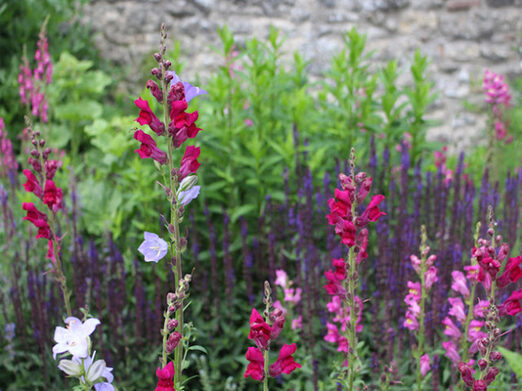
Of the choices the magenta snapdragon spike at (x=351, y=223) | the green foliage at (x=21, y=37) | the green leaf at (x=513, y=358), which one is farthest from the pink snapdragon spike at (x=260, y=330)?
the green foliage at (x=21, y=37)

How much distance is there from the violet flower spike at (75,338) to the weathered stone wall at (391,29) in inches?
209

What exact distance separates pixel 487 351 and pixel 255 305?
1.58 metres

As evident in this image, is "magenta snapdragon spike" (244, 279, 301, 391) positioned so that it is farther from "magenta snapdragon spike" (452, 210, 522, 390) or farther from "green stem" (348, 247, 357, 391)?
"magenta snapdragon spike" (452, 210, 522, 390)

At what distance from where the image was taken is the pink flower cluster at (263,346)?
1.23m

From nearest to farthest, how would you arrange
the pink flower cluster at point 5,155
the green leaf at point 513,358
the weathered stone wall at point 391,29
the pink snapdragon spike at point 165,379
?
the green leaf at point 513,358 → the pink snapdragon spike at point 165,379 → the pink flower cluster at point 5,155 → the weathered stone wall at point 391,29

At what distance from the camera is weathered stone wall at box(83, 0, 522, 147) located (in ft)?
20.4

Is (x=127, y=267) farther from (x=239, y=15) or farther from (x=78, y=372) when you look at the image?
(x=239, y=15)

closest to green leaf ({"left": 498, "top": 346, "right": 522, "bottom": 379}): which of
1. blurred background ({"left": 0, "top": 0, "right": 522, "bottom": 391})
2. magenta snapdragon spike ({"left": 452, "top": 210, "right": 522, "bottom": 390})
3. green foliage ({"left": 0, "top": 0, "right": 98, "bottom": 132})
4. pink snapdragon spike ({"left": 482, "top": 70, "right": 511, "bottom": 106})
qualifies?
magenta snapdragon spike ({"left": 452, "top": 210, "right": 522, "bottom": 390})

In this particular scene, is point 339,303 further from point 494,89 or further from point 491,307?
point 494,89

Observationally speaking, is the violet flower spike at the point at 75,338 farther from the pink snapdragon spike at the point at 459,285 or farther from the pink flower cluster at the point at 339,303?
the pink snapdragon spike at the point at 459,285

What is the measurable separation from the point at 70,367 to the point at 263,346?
403 millimetres

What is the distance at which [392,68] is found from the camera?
3.56 meters

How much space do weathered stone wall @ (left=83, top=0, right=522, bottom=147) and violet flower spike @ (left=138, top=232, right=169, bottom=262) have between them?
5.01 meters

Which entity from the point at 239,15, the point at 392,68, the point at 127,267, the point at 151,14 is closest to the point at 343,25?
the point at 239,15
